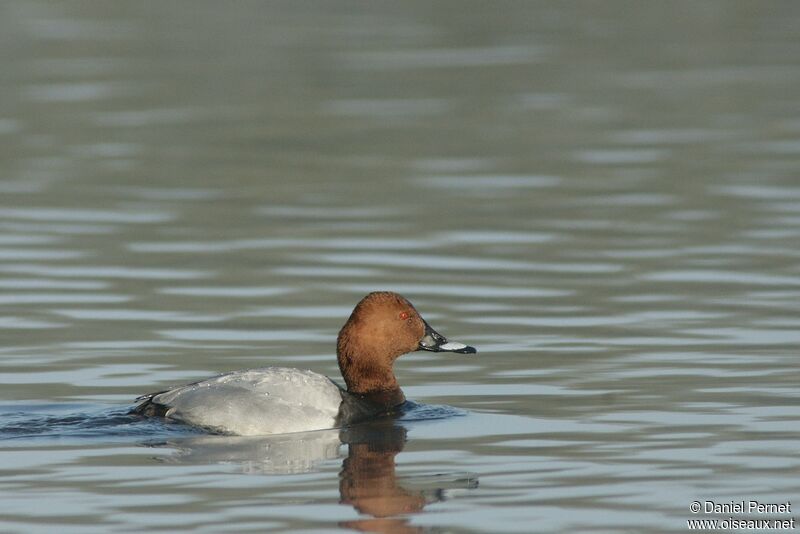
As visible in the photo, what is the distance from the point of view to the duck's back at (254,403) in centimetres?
1044

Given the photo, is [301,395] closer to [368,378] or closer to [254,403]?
[254,403]

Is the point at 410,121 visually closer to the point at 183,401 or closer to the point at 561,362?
the point at 561,362

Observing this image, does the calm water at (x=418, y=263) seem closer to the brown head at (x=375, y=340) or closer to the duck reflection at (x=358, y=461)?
the duck reflection at (x=358, y=461)

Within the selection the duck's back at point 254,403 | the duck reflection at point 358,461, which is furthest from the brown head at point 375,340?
the duck's back at point 254,403

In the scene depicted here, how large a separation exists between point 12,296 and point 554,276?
14.6 ft

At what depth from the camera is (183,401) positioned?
34.6 ft

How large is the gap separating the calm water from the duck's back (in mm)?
159

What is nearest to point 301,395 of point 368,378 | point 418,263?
point 368,378

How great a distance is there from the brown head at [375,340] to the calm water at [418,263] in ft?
1.24

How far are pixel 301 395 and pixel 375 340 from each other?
94 cm

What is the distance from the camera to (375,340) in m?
11.4

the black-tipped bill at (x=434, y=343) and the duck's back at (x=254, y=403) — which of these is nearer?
the duck's back at (x=254, y=403)

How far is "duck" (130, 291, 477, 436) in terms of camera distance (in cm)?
1045

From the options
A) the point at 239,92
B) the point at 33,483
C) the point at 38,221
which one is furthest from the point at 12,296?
the point at 239,92
